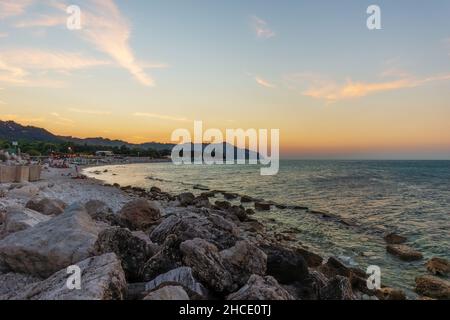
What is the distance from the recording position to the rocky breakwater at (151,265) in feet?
15.3

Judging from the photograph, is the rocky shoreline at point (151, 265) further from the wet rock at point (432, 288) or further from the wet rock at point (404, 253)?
the wet rock at point (404, 253)

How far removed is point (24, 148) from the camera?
339 ft

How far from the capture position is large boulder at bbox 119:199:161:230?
11844mm

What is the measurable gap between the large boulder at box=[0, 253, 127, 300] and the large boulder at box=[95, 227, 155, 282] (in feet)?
3.05

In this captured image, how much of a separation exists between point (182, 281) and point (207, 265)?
571mm

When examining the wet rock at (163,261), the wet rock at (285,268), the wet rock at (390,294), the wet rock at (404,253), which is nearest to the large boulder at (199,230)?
the wet rock at (163,261)

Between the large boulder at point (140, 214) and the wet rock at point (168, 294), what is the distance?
25.0 ft

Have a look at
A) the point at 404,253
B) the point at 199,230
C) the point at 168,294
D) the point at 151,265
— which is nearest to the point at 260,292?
the point at 168,294

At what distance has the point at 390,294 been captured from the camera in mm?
9148

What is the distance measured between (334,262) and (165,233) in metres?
6.10

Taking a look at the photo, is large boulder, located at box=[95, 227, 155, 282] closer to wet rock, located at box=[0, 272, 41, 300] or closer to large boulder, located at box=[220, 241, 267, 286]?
wet rock, located at box=[0, 272, 41, 300]

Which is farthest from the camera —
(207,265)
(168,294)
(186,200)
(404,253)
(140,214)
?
(186,200)

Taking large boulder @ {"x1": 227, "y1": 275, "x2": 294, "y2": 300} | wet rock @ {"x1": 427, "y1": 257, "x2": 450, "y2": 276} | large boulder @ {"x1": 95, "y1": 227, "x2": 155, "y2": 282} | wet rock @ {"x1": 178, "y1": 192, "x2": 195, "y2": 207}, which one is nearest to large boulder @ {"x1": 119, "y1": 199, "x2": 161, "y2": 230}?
large boulder @ {"x1": 95, "y1": 227, "x2": 155, "y2": 282}

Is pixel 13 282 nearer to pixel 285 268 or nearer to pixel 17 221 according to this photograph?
pixel 17 221
